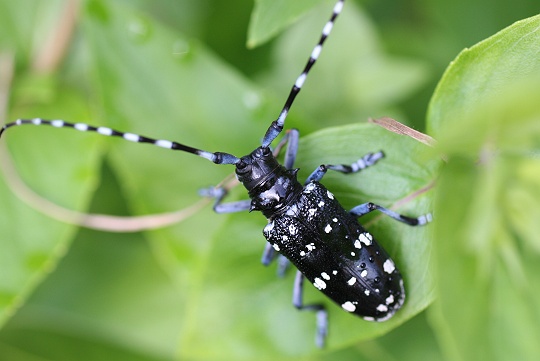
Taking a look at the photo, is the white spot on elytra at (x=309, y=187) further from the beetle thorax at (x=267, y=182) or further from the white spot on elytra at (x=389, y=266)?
the white spot on elytra at (x=389, y=266)

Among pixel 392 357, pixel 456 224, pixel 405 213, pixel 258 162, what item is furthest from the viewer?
pixel 392 357

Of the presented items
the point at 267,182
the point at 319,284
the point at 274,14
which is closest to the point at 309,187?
the point at 267,182

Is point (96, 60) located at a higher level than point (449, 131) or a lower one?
lower

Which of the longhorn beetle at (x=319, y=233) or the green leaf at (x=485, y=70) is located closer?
the green leaf at (x=485, y=70)

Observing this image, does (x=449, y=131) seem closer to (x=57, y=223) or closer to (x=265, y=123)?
(x=265, y=123)

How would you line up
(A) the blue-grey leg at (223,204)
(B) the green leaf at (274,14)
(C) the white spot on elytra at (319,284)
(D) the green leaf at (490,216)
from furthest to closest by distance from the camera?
1. (A) the blue-grey leg at (223,204)
2. (C) the white spot on elytra at (319,284)
3. (B) the green leaf at (274,14)
4. (D) the green leaf at (490,216)

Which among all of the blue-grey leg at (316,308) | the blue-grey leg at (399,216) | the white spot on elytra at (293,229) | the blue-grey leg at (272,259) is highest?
the blue-grey leg at (399,216)

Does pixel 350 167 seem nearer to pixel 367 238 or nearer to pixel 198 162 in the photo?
pixel 367 238

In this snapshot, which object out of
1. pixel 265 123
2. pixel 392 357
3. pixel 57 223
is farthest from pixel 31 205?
pixel 392 357

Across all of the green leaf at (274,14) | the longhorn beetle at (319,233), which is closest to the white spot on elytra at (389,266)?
the longhorn beetle at (319,233)
